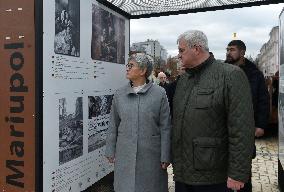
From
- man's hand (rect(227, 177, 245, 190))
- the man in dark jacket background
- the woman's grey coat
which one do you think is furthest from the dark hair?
man's hand (rect(227, 177, 245, 190))

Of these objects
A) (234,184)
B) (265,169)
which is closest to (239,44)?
(234,184)

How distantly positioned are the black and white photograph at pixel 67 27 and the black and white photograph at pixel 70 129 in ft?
1.31

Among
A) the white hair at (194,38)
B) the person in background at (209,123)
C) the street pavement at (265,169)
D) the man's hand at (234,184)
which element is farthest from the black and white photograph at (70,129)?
the street pavement at (265,169)

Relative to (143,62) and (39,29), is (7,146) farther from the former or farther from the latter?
(143,62)

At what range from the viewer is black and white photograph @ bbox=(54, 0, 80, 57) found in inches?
111

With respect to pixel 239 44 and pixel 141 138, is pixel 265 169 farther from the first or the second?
pixel 141 138

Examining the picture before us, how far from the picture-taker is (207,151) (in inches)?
107

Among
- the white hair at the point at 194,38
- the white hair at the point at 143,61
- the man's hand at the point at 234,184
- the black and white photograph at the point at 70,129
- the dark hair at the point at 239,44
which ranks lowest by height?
the man's hand at the point at 234,184

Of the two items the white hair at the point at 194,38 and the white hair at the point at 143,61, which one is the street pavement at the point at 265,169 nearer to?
the white hair at the point at 143,61

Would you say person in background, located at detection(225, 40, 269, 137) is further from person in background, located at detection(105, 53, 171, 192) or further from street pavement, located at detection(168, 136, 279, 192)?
street pavement, located at detection(168, 136, 279, 192)

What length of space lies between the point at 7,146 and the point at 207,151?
57.6 inches

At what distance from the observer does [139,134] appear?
3238 millimetres

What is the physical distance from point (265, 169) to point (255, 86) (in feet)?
10.7

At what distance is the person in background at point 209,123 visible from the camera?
260cm
